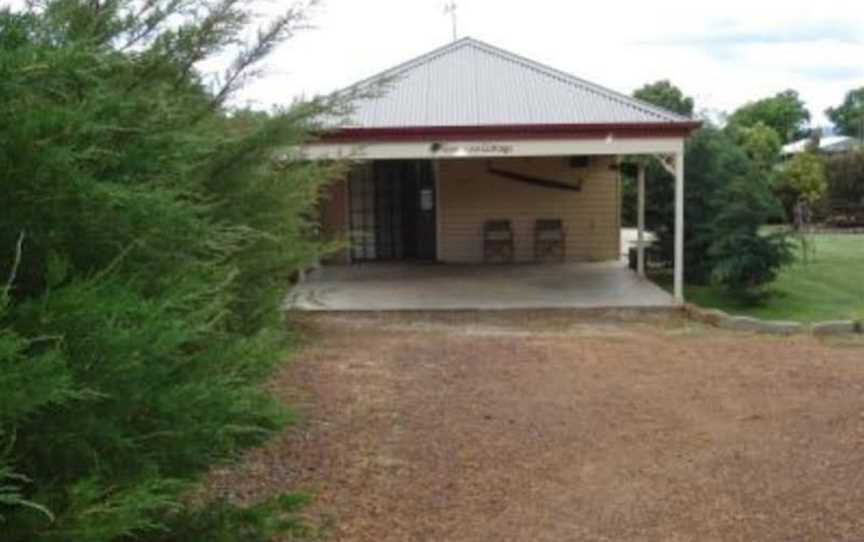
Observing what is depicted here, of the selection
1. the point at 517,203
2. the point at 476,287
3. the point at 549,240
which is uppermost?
the point at 517,203

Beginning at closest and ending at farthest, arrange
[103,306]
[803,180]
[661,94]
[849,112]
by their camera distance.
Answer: [103,306] → [803,180] → [661,94] → [849,112]

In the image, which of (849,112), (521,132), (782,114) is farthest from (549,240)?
(849,112)

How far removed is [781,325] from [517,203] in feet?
24.2

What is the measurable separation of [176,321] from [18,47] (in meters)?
0.74

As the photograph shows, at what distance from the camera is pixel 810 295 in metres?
17.1

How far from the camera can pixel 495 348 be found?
11.2m

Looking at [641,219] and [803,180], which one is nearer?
[641,219]

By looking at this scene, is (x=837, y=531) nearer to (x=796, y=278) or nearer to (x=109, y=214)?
(x=109, y=214)

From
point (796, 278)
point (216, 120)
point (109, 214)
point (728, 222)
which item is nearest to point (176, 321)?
point (109, 214)

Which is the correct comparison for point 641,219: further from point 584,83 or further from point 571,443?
point 571,443

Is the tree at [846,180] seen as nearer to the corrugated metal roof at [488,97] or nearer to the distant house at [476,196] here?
the distant house at [476,196]

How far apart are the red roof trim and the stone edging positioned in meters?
2.63

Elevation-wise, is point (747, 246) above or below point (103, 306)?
below

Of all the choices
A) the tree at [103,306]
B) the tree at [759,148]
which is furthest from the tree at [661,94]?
the tree at [103,306]
